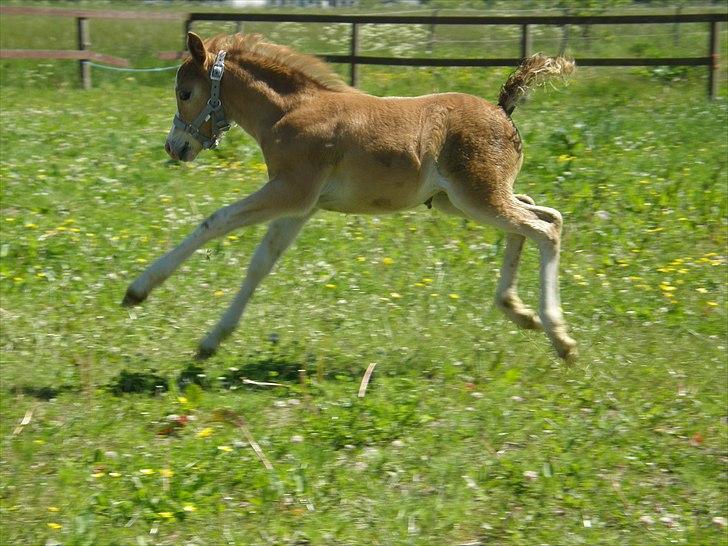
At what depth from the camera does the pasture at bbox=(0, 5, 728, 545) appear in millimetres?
5137

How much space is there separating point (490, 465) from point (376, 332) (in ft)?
6.75

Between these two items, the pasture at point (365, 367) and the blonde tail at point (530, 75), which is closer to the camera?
the pasture at point (365, 367)

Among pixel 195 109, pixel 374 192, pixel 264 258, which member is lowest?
pixel 264 258

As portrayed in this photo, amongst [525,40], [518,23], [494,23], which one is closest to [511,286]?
[494,23]

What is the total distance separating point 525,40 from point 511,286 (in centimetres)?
1052

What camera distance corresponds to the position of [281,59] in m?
7.02

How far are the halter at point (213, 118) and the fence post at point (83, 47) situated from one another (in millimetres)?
12530

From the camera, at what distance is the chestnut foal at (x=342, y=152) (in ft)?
21.7

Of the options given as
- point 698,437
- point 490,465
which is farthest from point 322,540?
point 698,437

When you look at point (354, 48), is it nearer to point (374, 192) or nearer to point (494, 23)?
point (494, 23)

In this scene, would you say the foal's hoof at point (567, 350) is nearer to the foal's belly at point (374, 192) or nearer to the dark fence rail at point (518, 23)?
the foal's belly at point (374, 192)

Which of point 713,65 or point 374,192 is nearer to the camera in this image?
point 374,192

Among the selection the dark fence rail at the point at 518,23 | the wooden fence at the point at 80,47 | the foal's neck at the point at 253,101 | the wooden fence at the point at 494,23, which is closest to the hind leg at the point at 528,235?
the foal's neck at the point at 253,101

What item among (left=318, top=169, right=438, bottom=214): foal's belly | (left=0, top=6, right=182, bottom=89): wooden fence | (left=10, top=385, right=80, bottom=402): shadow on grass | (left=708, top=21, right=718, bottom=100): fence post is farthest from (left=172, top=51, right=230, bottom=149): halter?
(left=0, top=6, right=182, bottom=89): wooden fence
